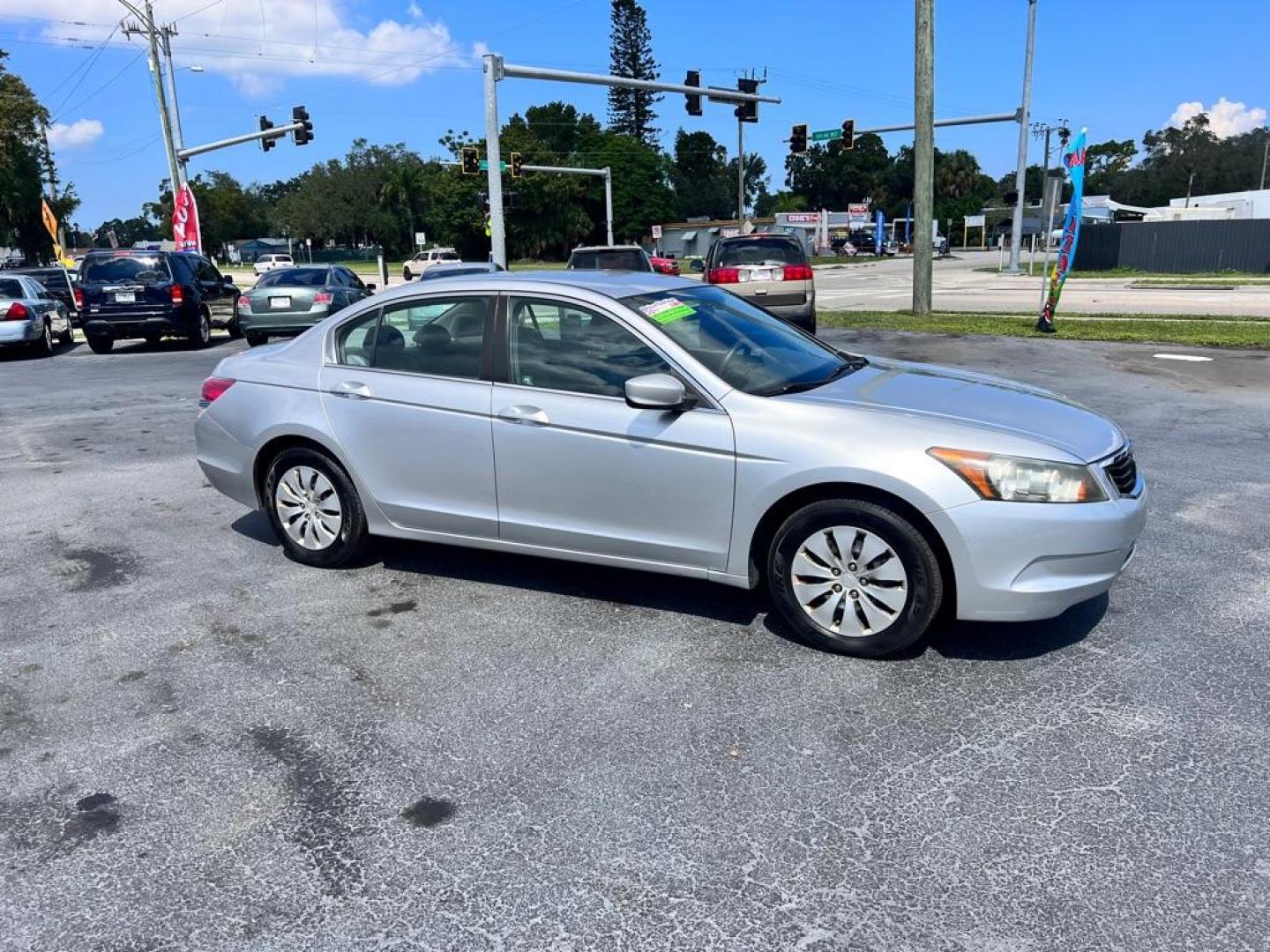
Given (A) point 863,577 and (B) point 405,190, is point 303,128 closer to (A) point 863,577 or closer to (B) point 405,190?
(A) point 863,577

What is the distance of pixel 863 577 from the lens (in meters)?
4.05

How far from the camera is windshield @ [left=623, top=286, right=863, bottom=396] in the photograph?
451 centimetres

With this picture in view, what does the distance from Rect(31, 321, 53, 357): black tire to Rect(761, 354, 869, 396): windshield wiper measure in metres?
17.1

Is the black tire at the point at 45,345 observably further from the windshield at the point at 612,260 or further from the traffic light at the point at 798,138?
the traffic light at the point at 798,138

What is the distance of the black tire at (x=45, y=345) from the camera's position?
57.5 feet

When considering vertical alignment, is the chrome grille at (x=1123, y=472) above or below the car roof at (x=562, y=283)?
below

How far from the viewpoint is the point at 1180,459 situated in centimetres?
758

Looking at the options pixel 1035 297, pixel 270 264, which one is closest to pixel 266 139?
pixel 1035 297

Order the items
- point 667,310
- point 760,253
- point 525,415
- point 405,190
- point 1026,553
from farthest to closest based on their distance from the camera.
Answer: point 405,190
point 760,253
point 667,310
point 525,415
point 1026,553

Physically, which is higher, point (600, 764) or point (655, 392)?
point (655, 392)

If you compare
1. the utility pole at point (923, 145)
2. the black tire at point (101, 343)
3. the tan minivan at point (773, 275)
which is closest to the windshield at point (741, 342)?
the tan minivan at point (773, 275)

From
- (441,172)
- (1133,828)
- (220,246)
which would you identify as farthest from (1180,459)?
(220,246)

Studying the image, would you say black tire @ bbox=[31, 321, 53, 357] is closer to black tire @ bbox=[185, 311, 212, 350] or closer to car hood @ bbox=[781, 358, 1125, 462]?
black tire @ bbox=[185, 311, 212, 350]

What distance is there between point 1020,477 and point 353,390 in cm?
334
